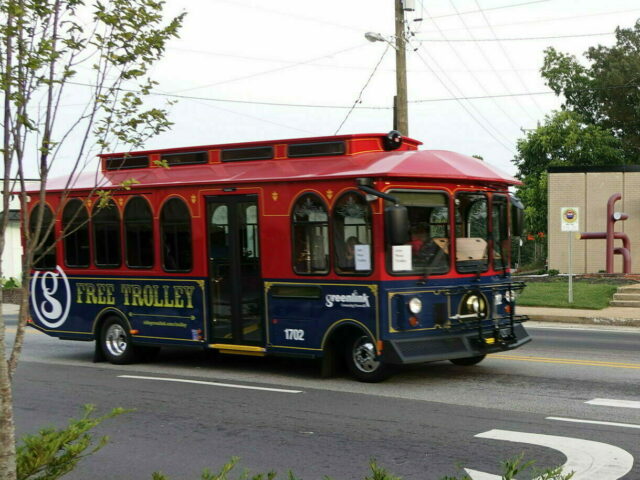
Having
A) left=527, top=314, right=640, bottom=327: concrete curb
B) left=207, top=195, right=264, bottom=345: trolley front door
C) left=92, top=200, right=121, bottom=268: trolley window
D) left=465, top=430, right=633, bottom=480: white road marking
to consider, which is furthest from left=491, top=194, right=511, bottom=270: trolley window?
left=527, top=314, right=640, bottom=327: concrete curb

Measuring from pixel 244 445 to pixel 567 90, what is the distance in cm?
5006

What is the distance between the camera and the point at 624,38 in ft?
186

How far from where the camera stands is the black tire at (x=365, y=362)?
11172 mm

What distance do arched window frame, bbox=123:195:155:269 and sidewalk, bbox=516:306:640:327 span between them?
999cm

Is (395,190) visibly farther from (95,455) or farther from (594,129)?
(594,129)

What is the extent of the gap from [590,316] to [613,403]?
1025 cm

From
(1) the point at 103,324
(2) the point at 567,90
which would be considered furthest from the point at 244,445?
(2) the point at 567,90

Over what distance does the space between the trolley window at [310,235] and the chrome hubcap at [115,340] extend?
373 centimetres

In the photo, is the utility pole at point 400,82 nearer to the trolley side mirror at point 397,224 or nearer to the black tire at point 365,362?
the black tire at point 365,362

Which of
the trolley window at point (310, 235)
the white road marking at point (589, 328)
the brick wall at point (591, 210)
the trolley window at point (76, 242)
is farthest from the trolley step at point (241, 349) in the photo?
Result: the brick wall at point (591, 210)

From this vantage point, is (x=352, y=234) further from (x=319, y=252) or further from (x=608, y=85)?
(x=608, y=85)

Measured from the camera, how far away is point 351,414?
9.45 meters

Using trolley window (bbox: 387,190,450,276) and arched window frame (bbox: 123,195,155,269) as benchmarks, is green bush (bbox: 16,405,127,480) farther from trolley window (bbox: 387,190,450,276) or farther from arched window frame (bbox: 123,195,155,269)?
arched window frame (bbox: 123,195,155,269)

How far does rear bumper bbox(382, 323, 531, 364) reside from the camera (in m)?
10.8
